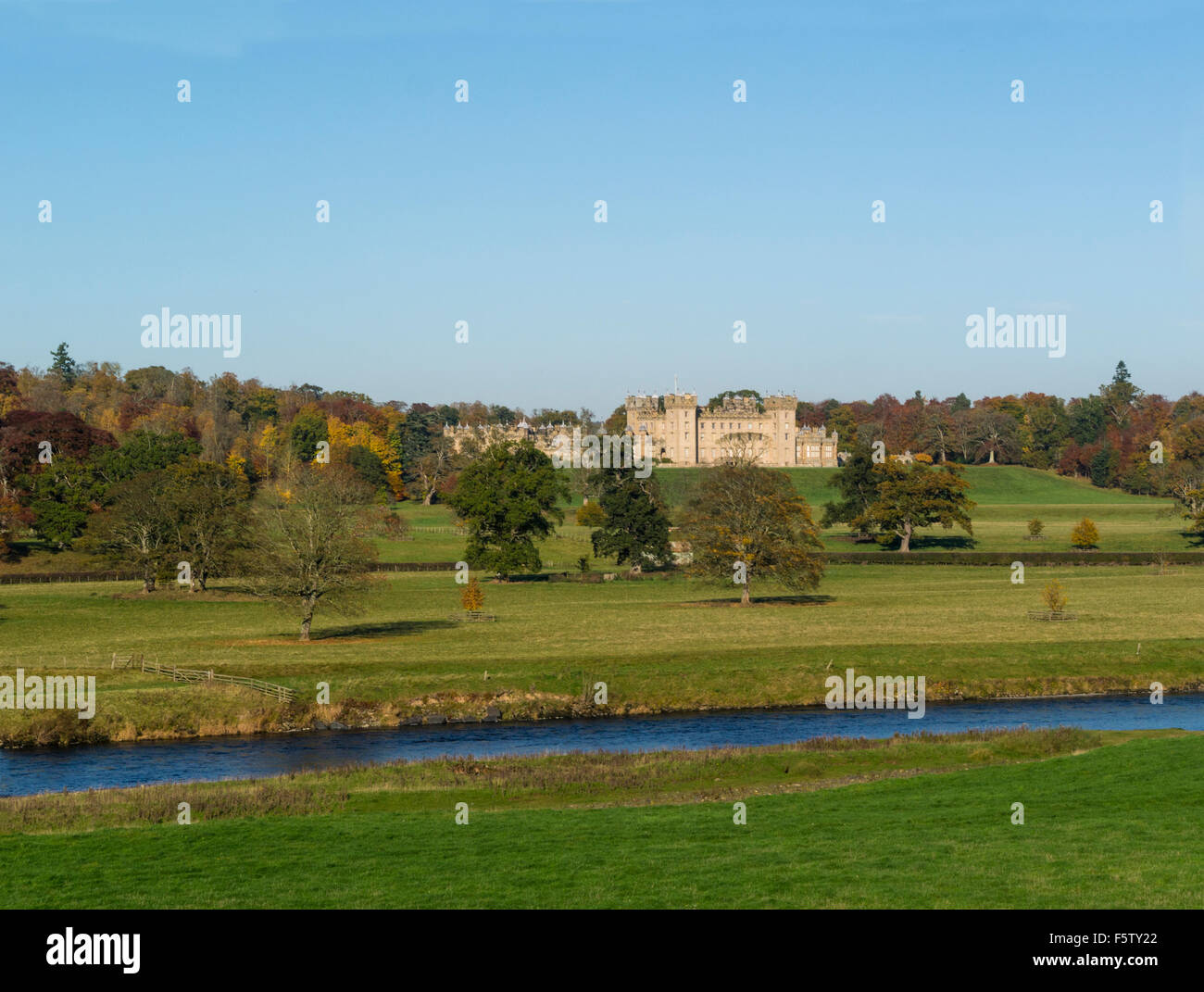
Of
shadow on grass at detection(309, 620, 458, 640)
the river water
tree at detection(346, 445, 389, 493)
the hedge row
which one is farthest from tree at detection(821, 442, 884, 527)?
the river water

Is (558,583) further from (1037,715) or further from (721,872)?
(721,872)

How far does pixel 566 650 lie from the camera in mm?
53062

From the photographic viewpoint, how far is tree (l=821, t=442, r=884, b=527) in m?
118

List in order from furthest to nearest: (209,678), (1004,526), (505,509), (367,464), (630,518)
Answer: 1. (367,464)
2. (1004,526)
3. (630,518)
4. (505,509)
5. (209,678)

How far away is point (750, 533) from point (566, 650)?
2251 centimetres

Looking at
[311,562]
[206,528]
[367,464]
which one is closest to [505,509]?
[206,528]

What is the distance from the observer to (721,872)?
64.2 feet

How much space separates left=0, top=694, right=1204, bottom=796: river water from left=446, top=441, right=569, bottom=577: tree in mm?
42708

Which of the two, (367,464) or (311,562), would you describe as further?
(367,464)

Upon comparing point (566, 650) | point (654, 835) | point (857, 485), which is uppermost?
point (857, 485)

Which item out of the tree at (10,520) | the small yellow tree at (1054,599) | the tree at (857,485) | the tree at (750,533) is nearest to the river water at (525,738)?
the small yellow tree at (1054,599)

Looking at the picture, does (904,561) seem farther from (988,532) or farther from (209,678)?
(209,678)

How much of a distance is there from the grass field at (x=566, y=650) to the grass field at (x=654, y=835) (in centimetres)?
1062

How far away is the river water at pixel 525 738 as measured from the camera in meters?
35.8
